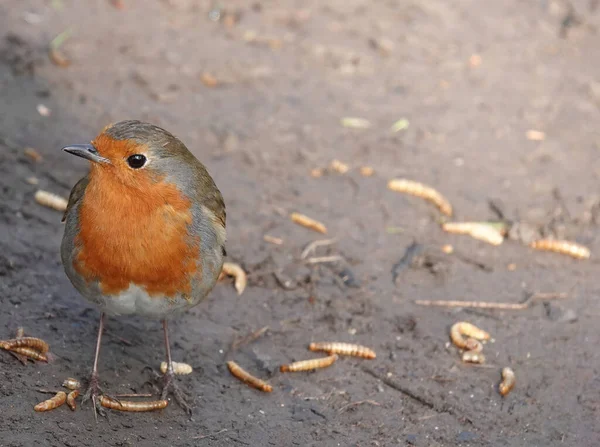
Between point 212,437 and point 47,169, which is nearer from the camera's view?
point 212,437

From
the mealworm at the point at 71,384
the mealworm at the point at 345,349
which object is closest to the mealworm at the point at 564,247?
the mealworm at the point at 345,349

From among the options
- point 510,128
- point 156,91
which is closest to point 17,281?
point 156,91

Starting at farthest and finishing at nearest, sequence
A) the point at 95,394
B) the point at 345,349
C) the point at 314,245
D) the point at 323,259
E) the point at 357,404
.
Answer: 1. the point at 314,245
2. the point at 323,259
3. the point at 345,349
4. the point at 357,404
5. the point at 95,394

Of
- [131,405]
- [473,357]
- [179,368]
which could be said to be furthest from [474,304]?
[131,405]

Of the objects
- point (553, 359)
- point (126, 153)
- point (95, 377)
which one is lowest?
point (553, 359)

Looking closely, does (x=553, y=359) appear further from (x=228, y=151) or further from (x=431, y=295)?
(x=228, y=151)

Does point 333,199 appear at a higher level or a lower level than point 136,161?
lower

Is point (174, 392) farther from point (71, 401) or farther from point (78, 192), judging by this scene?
point (78, 192)
